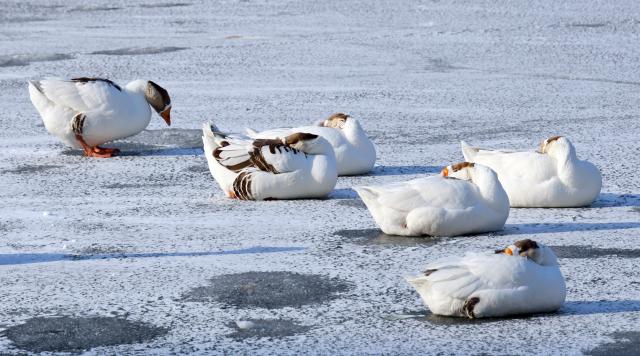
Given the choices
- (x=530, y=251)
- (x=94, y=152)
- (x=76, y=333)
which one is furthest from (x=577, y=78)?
(x=76, y=333)

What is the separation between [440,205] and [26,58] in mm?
7677

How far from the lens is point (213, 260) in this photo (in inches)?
238

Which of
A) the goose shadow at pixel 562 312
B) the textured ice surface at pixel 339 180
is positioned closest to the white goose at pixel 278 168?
the textured ice surface at pixel 339 180

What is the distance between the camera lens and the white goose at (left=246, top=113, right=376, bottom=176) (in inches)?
314

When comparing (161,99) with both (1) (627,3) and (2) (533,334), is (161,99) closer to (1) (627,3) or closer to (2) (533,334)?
(2) (533,334)

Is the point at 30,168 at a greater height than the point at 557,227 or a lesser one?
lesser

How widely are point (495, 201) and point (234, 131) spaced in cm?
354

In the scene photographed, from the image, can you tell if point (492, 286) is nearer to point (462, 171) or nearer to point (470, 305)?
point (470, 305)

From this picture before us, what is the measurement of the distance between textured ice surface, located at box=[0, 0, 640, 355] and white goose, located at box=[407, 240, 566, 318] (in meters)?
0.07

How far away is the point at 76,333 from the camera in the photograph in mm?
4930

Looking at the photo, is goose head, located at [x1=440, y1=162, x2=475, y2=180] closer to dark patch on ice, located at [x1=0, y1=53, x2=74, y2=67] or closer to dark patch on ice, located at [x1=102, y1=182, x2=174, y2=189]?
dark patch on ice, located at [x1=102, y1=182, x2=174, y2=189]

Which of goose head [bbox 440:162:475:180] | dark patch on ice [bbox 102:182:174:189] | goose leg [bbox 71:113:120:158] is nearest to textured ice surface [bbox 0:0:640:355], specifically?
dark patch on ice [bbox 102:182:174:189]

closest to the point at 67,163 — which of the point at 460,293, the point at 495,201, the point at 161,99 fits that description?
the point at 161,99

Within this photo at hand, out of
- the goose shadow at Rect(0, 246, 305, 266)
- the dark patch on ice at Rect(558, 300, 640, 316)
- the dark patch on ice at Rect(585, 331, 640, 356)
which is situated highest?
the dark patch on ice at Rect(585, 331, 640, 356)
